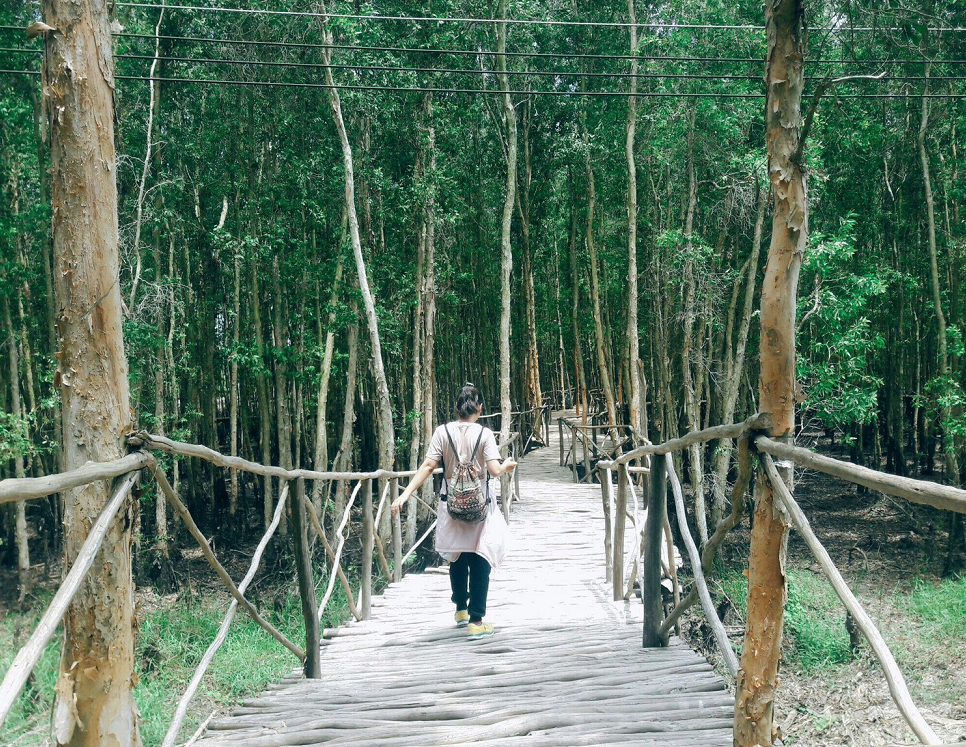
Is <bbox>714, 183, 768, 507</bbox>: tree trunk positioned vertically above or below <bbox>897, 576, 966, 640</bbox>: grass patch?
above

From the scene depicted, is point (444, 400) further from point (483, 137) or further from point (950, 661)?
point (950, 661)

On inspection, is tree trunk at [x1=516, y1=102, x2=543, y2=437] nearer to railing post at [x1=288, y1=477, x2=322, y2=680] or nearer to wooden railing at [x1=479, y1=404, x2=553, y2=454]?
wooden railing at [x1=479, y1=404, x2=553, y2=454]

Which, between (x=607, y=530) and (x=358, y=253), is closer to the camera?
(x=607, y=530)

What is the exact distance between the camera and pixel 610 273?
24219 mm

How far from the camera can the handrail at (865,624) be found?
1.54 meters

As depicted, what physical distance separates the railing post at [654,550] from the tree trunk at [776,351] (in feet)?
4.96

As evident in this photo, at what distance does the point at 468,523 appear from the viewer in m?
4.65

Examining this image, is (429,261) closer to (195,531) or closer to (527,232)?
(527,232)

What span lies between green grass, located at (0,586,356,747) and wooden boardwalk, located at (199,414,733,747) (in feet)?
9.14

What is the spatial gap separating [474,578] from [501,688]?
114 cm

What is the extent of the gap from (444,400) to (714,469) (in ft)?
22.2

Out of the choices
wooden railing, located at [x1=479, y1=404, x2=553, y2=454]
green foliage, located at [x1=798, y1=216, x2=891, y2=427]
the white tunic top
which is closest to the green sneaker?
the white tunic top

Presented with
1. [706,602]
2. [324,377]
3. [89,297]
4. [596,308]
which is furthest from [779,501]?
[596,308]

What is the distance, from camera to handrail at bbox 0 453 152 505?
1.62 meters
